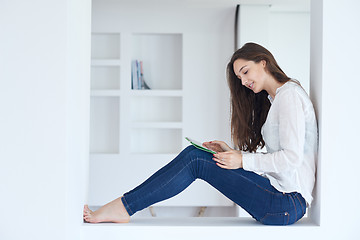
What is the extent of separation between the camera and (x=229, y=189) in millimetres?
2096

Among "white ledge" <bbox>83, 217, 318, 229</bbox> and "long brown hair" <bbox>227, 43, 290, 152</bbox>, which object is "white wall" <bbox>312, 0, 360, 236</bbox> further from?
"long brown hair" <bbox>227, 43, 290, 152</bbox>

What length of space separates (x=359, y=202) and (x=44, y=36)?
163 centimetres

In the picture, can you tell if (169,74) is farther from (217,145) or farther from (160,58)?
(217,145)

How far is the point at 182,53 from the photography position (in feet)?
13.4

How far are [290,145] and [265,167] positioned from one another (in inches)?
6.4

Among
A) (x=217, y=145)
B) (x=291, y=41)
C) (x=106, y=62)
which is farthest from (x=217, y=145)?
(x=291, y=41)

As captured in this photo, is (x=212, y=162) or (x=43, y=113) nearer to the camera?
(x=43, y=113)

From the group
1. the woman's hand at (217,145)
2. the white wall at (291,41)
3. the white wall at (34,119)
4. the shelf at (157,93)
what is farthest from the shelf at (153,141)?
the white wall at (34,119)

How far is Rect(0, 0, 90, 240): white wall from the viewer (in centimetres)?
185

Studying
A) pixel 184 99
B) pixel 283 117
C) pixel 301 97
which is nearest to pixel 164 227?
pixel 283 117

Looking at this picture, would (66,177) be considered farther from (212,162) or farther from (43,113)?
(212,162)

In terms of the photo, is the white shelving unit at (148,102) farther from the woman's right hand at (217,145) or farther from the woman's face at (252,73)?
the woman's face at (252,73)

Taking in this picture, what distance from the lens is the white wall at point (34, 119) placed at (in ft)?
6.07

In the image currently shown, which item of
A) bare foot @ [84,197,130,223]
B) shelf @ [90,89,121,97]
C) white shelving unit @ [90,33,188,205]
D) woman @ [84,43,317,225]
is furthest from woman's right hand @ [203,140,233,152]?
shelf @ [90,89,121,97]
